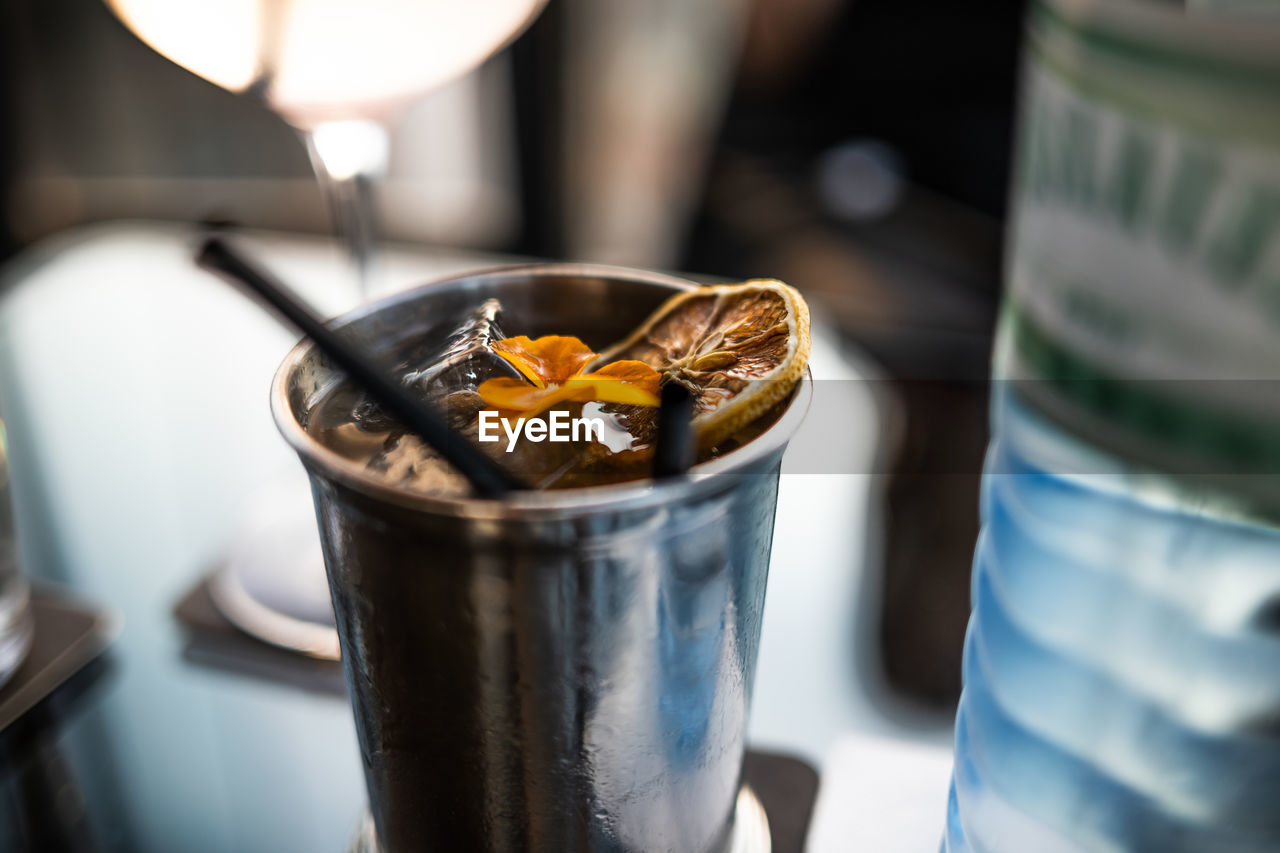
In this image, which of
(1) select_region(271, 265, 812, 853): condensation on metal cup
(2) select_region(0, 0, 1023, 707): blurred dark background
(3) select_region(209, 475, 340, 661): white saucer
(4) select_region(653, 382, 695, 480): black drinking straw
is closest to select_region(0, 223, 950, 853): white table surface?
(3) select_region(209, 475, 340, 661): white saucer

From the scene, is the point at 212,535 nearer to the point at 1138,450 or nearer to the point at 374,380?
the point at 374,380

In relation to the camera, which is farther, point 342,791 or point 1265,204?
point 342,791

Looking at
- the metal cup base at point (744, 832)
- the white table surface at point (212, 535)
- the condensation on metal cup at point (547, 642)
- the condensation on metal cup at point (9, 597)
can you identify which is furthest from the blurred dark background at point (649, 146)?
the condensation on metal cup at point (547, 642)

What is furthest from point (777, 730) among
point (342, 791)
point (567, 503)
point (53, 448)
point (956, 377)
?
point (956, 377)

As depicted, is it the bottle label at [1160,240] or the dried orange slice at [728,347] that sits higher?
the bottle label at [1160,240]

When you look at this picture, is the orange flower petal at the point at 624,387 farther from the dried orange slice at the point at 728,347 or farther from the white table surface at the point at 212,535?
the white table surface at the point at 212,535

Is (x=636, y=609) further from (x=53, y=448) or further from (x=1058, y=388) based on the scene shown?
(x=53, y=448)

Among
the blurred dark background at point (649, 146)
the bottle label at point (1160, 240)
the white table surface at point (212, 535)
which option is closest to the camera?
the bottle label at point (1160, 240)
